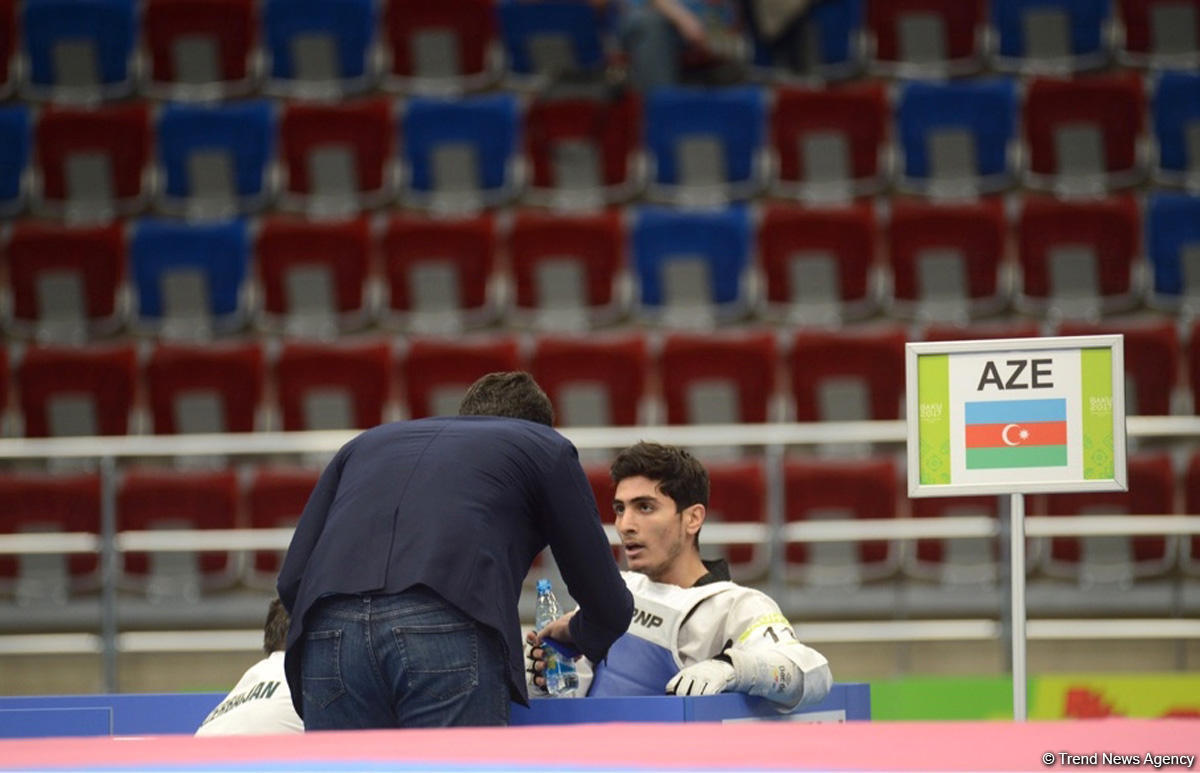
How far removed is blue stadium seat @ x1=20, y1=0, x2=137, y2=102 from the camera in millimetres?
8305

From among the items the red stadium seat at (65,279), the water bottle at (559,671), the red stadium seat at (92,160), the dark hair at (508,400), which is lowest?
the water bottle at (559,671)

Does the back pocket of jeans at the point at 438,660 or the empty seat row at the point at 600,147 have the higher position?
the empty seat row at the point at 600,147

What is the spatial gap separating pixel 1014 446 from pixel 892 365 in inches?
121

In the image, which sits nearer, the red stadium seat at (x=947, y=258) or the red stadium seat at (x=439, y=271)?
the red stadium seat at (x=947, y=258)

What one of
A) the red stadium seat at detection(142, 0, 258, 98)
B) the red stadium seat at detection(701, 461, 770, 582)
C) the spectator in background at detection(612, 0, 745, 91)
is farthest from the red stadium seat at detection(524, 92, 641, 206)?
the red stadium seat at detection(701, 461, 770, 582)

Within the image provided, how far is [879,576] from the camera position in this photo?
6.08 metres

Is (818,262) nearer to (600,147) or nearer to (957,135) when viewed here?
(957,135)

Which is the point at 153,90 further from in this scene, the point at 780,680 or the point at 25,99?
the point at 780,680

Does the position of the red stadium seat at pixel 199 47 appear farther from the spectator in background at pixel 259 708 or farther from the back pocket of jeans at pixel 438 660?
the back pocket of jeans at pixel 438 660

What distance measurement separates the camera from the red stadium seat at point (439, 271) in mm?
7145

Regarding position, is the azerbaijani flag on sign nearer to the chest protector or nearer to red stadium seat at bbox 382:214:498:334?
the chest protector

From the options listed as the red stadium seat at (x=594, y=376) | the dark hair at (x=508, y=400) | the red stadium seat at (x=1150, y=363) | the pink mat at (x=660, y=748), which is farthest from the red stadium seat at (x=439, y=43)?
the pink mat at (x=660, y=748)

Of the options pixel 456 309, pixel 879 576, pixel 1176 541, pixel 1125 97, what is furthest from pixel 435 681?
pixel 1125 97

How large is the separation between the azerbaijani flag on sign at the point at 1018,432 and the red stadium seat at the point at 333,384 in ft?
11.9
